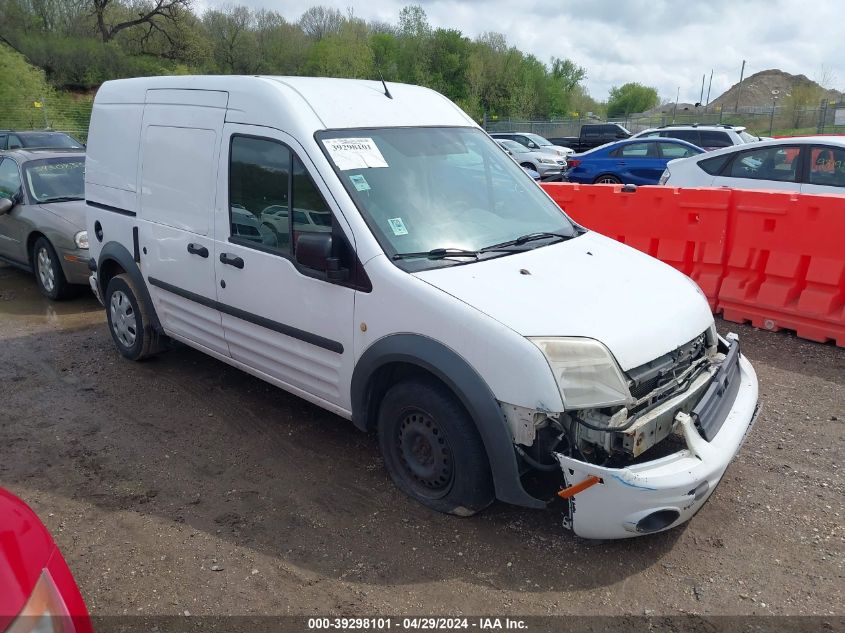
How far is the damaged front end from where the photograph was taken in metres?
2.88

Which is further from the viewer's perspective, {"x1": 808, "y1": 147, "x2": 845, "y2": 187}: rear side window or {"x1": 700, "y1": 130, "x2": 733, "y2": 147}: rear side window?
{"x1": 700, "y1": 130, "x2": 733, "y2": 147}: rear side window

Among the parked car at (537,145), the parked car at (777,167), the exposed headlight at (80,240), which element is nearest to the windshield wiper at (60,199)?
the exposed headlight at (80,240)

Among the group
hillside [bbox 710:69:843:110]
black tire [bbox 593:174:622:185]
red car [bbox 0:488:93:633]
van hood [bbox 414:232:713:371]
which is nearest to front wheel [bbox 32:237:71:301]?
van hood [bbox 414:232:713:371]

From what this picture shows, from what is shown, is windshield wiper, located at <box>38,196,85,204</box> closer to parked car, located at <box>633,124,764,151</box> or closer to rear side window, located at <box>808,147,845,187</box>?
rear side window, located at <box>808,147,845,187</box>

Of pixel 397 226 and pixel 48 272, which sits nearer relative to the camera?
pixel 397 226

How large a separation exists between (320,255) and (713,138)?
51.4 ft

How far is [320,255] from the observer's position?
3.46m

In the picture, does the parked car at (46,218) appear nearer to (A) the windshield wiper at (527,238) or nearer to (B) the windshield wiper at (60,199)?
(B) the windshield wiper at (60,199)

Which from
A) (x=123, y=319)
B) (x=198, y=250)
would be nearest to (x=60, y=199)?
(x=123, y=319)

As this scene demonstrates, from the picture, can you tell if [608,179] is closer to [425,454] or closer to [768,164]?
[768,164]

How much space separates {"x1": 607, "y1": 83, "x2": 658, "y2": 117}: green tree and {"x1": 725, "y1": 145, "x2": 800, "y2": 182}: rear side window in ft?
313

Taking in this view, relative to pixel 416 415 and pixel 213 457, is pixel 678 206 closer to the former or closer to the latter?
pixel 416 415

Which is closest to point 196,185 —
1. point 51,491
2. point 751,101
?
point 51,491

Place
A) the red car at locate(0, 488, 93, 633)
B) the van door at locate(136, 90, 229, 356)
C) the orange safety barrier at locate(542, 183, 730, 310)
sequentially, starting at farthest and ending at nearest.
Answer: the orange safety barrier at locate(542, 183, 730, 310) → the van door at locate(136, 90, 229, 356) → the red car at locate(0, 488, 93, 633)
